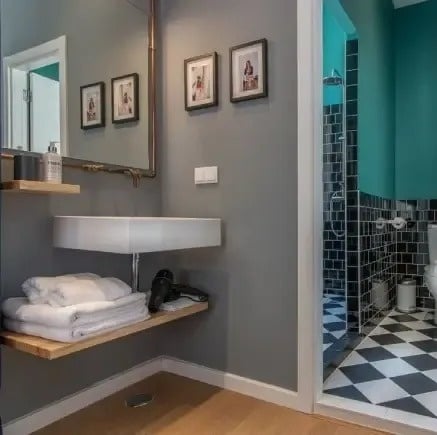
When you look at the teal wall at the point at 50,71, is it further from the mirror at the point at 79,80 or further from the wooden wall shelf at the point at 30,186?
the wooden wall shelf at the point at 30,186

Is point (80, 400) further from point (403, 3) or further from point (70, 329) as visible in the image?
point (403, 3)

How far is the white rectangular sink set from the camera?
1.46 metres

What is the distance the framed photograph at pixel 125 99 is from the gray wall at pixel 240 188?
190 mm

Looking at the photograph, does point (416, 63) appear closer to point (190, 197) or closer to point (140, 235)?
point (190, 197)

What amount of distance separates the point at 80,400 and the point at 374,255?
2.30 m

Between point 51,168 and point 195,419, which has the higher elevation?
point 51,168

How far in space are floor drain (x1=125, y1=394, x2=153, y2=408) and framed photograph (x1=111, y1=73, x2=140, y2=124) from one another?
54.2 inches

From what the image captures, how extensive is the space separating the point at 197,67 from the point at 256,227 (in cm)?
91

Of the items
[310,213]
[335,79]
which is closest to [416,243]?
[335,79]

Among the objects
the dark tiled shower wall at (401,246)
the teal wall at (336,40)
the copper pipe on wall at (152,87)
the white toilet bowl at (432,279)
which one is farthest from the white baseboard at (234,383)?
the teal wall at (336,40)

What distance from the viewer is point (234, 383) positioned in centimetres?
199

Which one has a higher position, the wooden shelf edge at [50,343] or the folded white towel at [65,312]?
the folded white towel at [65,312]

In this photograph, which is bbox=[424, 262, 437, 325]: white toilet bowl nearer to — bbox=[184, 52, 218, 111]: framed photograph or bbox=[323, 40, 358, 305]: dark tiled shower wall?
bbox=[323, 40, 358, 305]: dark tiled shower wall

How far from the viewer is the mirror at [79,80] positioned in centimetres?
158
